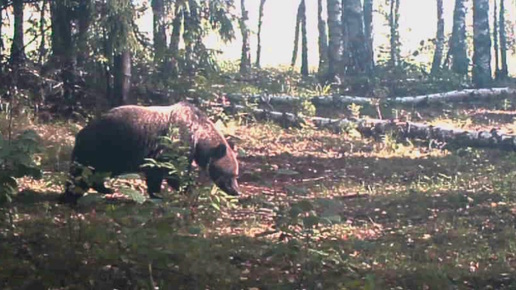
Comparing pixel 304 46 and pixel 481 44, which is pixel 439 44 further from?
pixel 481 44

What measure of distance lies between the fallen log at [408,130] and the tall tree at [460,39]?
31.1 feet

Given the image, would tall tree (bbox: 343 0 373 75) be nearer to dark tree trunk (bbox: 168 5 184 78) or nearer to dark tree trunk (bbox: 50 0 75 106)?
dark tree trunk (bbox: 168 5 184 78)

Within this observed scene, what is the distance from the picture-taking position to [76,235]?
23.1ft

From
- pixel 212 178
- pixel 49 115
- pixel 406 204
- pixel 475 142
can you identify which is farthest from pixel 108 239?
pixel 475 142

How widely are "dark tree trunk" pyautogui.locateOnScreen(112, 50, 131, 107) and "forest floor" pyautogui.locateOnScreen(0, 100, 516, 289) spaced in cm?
116

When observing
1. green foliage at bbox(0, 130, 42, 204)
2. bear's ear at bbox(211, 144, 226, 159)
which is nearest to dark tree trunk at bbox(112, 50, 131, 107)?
bear's ear at bbox(211, 144, 226, 159)

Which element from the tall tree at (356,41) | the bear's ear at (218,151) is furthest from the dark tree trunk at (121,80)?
the tall tree at (356,41)

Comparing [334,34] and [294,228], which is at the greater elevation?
[334,34]

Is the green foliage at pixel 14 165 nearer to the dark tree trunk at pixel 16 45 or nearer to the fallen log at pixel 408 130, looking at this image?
the dark tree trunk at pixel 16 45

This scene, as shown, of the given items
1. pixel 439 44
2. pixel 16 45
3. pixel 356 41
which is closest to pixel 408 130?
pixel 16 45

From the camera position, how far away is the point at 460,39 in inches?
1062

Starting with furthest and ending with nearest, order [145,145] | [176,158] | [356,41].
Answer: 1. [356,41]
2. [145,145]
3. [176,158]

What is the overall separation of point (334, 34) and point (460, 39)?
4.69 m

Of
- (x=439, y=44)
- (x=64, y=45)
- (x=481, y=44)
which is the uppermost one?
(x=439, y=44)
